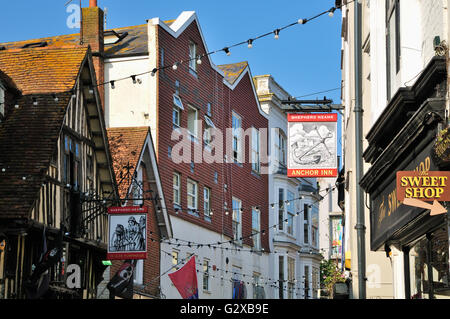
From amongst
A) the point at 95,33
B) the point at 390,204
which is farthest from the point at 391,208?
the point at 95,33

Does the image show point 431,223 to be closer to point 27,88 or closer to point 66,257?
point 66,257

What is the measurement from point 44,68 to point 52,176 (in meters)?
4.01

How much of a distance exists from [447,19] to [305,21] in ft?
19.6

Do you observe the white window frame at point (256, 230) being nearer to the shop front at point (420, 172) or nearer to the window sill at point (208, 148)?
the window sill at point (208, 148)

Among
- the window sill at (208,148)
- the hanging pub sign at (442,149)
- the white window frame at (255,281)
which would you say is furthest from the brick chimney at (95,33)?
the hanging pub sign at (442,149)

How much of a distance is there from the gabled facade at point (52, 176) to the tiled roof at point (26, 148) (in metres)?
0.02

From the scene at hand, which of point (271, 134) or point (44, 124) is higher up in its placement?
point (271, 134)

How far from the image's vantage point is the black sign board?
10359mm

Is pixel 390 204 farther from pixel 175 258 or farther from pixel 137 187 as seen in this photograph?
pixel 175 258

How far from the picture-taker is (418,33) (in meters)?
11.3

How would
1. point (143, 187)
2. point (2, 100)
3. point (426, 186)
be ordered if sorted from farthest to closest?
point (143, 187), point (2, 100), point (426, 186)

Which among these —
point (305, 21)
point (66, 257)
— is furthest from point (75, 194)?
point (305, 21)

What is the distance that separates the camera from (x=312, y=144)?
63.4ft

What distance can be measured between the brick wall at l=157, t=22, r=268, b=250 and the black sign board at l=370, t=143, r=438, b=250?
15.1m
